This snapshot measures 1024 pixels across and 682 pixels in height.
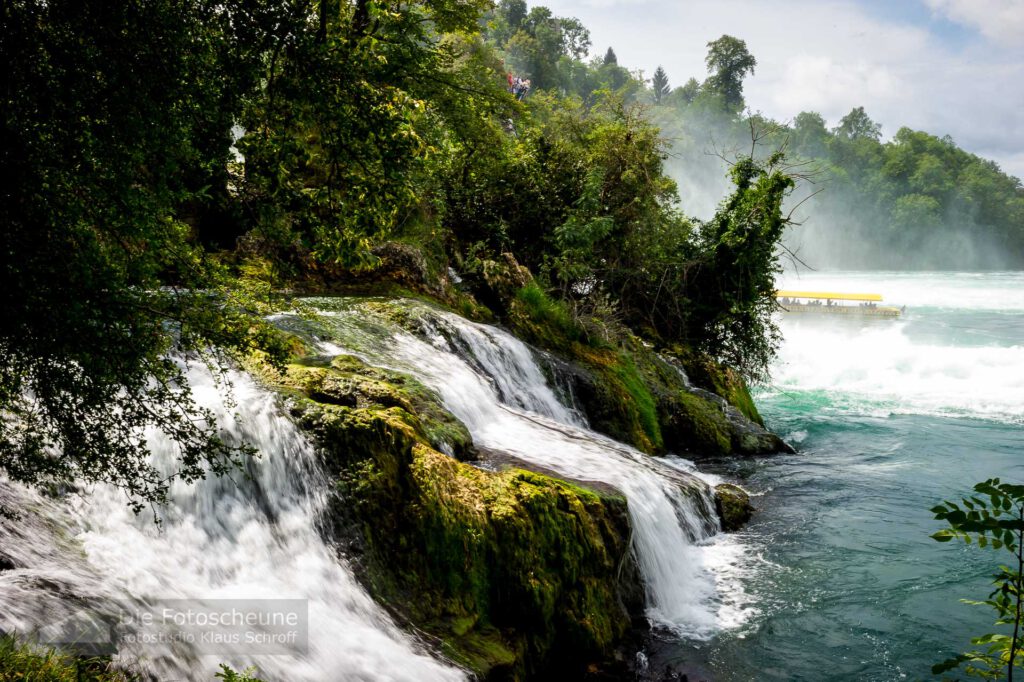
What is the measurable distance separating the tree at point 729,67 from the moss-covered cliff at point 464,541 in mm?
107291

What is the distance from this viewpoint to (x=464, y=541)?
553cm

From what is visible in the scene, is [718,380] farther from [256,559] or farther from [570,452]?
[256,559]

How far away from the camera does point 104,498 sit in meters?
4.66

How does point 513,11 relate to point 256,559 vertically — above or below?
above

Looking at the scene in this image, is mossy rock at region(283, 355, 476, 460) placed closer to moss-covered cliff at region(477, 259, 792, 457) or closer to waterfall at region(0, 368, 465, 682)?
waterfall at region(0, 368, 465, 682)

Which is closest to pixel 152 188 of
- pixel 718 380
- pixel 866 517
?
pixel 866 517

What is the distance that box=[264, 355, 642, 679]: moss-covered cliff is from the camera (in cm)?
523

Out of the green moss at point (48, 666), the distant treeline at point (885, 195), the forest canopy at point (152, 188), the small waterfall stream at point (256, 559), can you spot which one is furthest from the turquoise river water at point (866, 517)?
the distant treeline at point (885, 195)

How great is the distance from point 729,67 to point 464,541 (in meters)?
111

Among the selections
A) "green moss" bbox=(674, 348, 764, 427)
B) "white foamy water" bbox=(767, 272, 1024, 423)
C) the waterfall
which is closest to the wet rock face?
"green moss" bbox=(674, 348, 764, 427)

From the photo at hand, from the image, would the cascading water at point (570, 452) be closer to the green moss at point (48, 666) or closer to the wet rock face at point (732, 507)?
the wet rock face at point (732, 507)

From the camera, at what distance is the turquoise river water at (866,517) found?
6555 millimetres

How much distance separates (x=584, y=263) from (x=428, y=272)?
385 cm

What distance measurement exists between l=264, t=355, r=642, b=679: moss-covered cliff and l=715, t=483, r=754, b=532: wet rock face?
10.3ft
